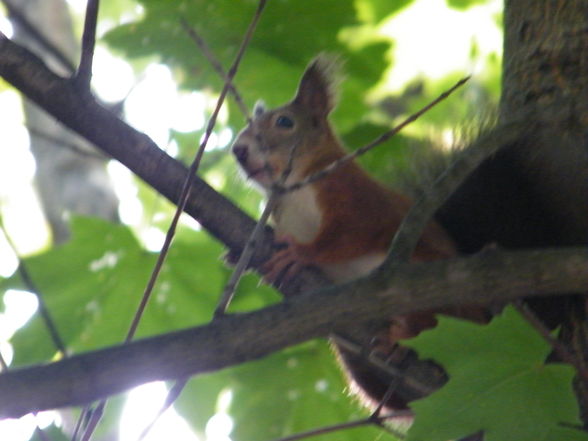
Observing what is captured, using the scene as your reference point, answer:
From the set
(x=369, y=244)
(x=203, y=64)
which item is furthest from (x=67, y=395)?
(x=203, y=64)

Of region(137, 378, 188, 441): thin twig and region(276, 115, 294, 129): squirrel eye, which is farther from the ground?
region(276, 115, 294, 129): squirrel eye

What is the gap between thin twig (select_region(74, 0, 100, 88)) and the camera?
5.17 ft

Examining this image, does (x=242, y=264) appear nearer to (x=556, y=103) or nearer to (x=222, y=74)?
(x=222, y=74)

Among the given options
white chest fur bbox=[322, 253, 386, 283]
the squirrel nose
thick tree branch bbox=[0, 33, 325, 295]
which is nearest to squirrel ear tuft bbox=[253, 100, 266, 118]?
the squirrel nose

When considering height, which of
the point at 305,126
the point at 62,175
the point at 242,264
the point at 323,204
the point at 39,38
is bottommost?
the point at 242,264

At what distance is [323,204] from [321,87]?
47cm

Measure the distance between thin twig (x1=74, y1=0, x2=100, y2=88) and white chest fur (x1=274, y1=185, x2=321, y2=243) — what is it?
3.13 feet

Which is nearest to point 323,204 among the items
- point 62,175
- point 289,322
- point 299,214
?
point 299,214

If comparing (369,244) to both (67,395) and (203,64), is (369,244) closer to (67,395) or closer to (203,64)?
(203,64)

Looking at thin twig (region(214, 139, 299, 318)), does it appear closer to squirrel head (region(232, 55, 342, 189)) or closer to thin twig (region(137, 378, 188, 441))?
thin twig (region(137, 378, 188, 441))

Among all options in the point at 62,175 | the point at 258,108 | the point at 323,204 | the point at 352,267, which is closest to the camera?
the point at 352,267

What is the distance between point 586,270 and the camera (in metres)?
1.33

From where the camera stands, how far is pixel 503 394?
160 cm

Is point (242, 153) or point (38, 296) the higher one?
point (242, 153)
